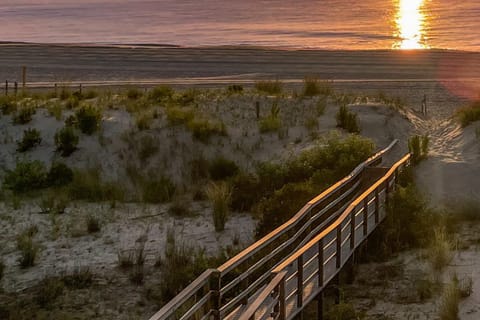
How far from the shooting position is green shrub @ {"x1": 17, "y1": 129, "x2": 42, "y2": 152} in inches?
893

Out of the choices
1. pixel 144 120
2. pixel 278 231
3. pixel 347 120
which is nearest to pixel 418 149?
pixel 347 120

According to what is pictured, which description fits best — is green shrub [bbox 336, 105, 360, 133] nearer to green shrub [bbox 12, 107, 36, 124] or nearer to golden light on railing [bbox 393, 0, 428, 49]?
green shrub [bbox 12, 107, 36, 124]

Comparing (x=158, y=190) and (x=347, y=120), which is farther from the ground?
(x=347, y=120)

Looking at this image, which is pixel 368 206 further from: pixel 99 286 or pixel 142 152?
pixel 142 152

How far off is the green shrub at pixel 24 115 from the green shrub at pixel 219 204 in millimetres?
8610

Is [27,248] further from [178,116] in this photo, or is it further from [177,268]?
[178,116]

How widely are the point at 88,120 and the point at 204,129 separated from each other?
125 inches

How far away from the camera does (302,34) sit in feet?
223

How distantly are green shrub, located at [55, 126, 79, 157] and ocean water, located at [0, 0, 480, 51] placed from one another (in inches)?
1353

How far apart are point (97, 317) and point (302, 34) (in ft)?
189

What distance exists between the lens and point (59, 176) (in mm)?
20375

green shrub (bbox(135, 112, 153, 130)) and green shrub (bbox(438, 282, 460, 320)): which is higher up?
green shrub (bbox(135, 112, 153, 130))

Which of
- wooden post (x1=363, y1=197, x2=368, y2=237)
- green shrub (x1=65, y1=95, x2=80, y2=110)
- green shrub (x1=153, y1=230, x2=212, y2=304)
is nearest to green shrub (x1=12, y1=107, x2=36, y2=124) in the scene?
green shrub (x1=65, y1=95, x2=80, y2=110)

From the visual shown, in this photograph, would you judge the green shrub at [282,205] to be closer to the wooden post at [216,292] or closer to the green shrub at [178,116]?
the wooden post at [216,292]
